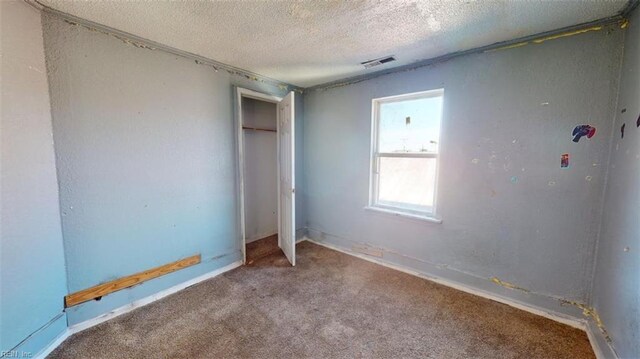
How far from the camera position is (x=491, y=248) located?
7.15 feet

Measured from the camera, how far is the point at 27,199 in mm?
1481

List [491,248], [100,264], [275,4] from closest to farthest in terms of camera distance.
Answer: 1. [275,4]
2. [100,264]
3. [491,248]

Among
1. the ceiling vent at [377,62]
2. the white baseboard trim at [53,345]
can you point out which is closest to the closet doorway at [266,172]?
the ceiling vent at [377,62]

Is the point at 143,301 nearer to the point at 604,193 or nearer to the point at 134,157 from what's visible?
the point at 134,157

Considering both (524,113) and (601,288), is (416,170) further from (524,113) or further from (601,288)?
(601,288)

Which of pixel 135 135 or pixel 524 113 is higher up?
pixel 524 113

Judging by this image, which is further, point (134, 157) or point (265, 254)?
point (265, 254)

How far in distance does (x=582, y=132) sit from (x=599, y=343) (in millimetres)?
1428

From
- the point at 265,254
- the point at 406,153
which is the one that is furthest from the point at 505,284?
the point at 265,254

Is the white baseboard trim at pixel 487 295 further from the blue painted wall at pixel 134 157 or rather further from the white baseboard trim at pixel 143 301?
the blue painted wall at pixel 134 157

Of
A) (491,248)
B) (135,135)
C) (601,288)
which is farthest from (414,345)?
(135,135)

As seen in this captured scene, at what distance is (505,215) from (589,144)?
0.74m

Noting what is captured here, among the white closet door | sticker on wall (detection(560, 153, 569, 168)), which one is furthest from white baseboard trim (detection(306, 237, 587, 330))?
sticker on wall (detection(560, 153, 569, 168))

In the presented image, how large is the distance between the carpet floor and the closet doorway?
2.29 ft
